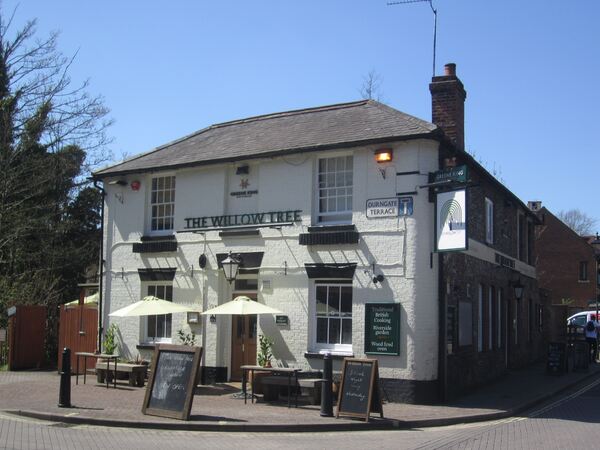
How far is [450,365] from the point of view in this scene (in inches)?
589

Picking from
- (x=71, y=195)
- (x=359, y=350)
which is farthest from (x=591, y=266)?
(x=359, y=350)

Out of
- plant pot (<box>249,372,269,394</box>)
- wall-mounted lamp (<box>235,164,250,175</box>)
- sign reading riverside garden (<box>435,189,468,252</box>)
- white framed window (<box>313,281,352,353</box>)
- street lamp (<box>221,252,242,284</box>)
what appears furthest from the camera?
wall-mounted lamp (<box>235,164,250,175</box>)

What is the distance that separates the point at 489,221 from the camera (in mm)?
19016

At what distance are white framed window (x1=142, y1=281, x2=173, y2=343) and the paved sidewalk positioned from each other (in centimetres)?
170

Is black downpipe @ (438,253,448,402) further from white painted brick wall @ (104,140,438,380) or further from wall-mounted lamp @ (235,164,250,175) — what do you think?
wall-mounted lamp @ (235,164,250,175)

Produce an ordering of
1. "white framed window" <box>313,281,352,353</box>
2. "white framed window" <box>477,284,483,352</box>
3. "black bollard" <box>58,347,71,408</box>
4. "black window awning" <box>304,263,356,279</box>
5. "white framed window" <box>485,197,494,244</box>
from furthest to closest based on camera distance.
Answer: "white framed window" <box>485,197,494,244</box> → "white framed window" <box>477,284,483,352</box> → "white framed window" <box>313,281,352,353</box> → "black window awning" <box>304,263,356,279</box> → "black bollard" <box>58,347,71,408</box>

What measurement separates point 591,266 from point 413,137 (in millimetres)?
41452

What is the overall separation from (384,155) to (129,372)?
7917 millimetres

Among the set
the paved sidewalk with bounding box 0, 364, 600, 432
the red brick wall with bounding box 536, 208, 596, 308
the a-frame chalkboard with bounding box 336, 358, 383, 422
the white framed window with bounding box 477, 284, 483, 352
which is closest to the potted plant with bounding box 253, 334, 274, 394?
the paved sidewalk with bounding box 0, 364, 600, 432

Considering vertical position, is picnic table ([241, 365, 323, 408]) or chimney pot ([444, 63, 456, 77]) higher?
chimney pot ([444, 63, 456, 77])

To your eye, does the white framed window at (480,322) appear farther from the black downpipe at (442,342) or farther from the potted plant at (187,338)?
the potted plant at (187,338)

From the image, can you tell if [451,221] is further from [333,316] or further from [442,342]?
[333,316]

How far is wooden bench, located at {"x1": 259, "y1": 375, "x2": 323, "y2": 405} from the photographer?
44.1ft

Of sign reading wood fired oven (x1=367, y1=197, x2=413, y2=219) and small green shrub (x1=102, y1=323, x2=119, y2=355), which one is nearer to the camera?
sign reading wood fired oven (x1=367, y1=197, x2=413, y2=219)
